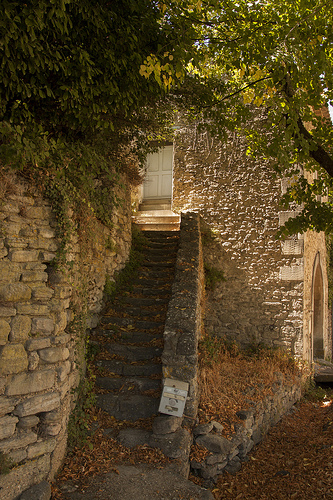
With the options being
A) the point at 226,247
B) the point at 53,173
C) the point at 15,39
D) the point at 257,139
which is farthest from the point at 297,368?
the point at 15,39

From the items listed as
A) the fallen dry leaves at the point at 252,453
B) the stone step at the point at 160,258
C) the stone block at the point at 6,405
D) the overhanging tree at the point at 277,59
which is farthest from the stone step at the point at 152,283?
the stone block at the point at 6,405

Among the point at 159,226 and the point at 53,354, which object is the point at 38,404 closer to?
the point at 53,354

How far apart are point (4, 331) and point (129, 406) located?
74.4 inches

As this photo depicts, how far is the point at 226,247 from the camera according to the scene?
316 inches

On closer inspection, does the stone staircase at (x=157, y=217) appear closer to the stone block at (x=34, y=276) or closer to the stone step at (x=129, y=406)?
the stone step at (x=129, y=406)

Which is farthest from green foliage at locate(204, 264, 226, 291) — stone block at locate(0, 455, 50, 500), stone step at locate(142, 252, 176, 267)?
stone block at locate(0, 455, 50, 500)

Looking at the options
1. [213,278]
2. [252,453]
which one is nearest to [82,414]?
[252,453]

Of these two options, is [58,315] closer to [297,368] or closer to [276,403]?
[276,403]

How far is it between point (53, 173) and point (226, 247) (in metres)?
5.25

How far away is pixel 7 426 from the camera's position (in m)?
2.85

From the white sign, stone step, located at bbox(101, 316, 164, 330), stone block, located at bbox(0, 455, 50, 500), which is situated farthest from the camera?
stone step, located at bbox(101, 316, 164, 330)

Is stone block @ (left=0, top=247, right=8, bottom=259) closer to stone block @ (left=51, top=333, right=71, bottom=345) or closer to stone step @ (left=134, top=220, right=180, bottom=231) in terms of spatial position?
stone block @ (left=51, top=333, right=71, bottom=345)

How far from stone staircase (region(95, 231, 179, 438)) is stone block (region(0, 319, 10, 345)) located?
67.1 inches

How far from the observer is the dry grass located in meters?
4.64
